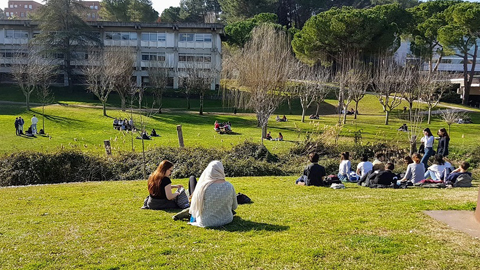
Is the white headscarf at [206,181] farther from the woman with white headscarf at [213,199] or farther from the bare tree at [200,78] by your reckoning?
the bare tree at [200,78]

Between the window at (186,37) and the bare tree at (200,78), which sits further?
the window at (186,37)

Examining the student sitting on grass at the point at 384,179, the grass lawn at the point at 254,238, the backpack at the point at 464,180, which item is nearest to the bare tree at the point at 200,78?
the student sitting on grass at the point at 384,179

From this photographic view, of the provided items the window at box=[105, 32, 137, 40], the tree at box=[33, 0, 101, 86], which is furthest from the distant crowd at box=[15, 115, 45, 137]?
the window at box=[105, 32, 137, 40]

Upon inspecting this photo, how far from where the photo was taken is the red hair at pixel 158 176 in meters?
7.94

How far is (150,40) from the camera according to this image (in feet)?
203

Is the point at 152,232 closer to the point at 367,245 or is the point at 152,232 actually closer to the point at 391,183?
the point at 367,245

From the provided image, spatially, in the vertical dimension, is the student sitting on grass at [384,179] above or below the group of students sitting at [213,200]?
below

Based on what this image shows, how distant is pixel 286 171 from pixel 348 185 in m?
5.41

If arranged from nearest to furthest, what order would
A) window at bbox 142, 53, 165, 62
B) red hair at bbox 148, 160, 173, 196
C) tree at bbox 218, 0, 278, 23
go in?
red hair at bbox 148, 160, 173, 196 < window at bbox 142, 53, 165, 62 < tree at bbox 218, 0, 278, 23

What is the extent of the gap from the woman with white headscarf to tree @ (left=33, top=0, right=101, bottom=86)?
172ft

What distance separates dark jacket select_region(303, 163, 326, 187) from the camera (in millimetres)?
11734

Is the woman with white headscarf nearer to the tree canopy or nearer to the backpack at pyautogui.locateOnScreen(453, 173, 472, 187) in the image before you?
the backpack at pyautogui.locateOnScreen(453, 173, 472, 187)

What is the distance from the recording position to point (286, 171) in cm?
1783

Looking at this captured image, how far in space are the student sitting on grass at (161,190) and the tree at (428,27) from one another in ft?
171
